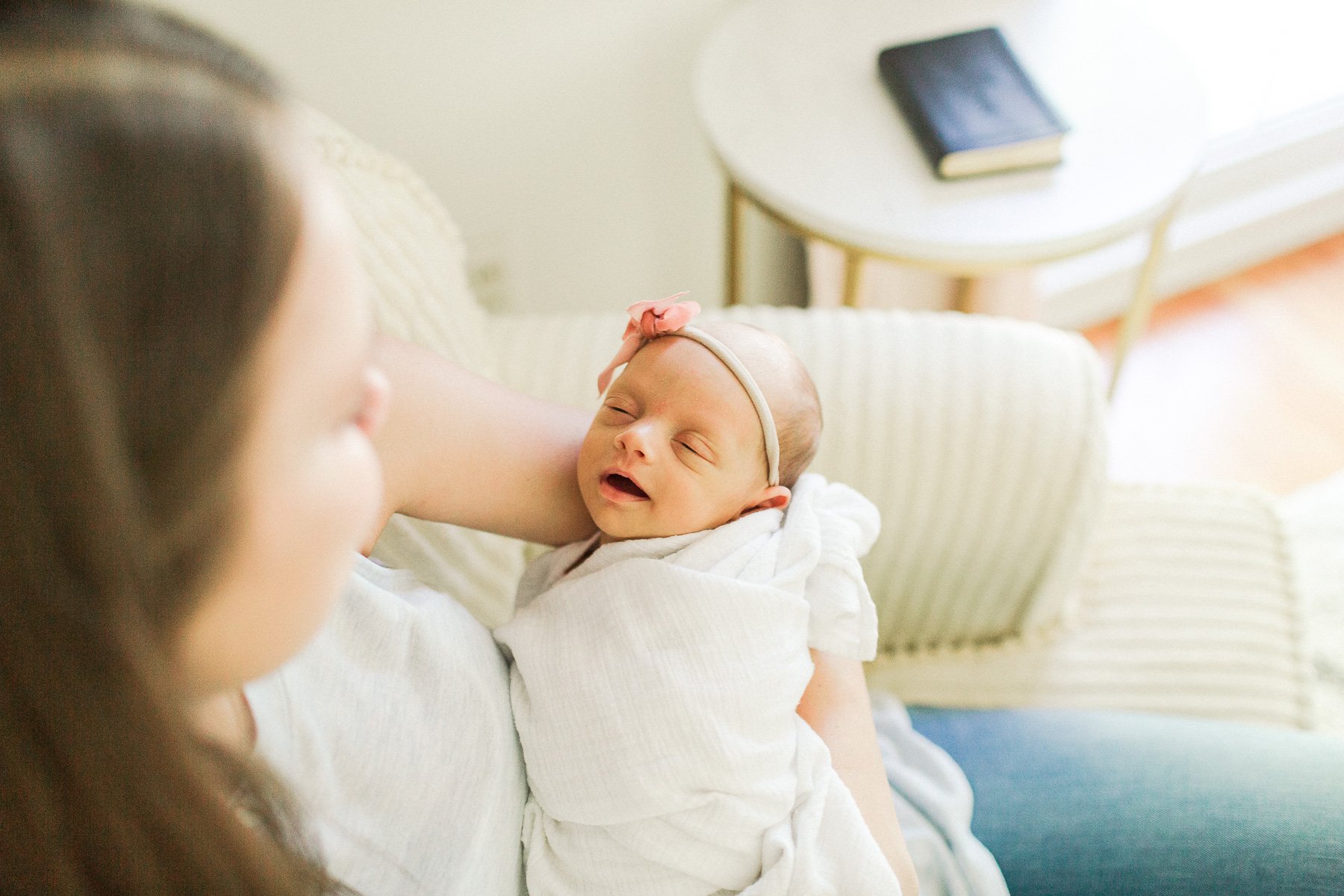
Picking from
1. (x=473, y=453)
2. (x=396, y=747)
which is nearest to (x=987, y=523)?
(x=473, y=453)

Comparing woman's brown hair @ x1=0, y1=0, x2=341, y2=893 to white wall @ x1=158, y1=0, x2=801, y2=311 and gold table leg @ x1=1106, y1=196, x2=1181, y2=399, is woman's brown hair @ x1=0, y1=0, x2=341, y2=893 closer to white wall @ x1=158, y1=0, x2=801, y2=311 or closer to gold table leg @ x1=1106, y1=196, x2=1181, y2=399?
white wall @ x1=158, y1=0, x2=801, y2=311

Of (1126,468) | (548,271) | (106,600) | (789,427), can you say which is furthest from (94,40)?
(1126,468)

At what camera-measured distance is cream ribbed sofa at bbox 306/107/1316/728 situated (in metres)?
1.02

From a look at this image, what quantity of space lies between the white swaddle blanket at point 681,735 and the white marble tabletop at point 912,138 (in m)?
0.61

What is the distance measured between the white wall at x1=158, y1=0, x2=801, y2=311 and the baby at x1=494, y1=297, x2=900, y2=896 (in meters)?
0.74

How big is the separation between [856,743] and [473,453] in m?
0.40

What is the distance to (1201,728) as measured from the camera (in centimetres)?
90

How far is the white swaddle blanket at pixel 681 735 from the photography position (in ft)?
2.21

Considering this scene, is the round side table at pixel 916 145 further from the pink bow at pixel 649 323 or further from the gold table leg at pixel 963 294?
the pink bow at pixel 649 323

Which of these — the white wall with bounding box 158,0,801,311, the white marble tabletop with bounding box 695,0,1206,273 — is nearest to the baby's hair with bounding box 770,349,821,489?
the white marble tabletop with bounding box 695,0,1206,273

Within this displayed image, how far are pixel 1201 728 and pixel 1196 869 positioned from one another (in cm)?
18

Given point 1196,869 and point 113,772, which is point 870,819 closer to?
point 1196,869

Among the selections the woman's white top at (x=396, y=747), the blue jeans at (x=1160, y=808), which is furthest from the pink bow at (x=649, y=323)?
the blue jeans at (x=1160, y=808)

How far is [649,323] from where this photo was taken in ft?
2.72
